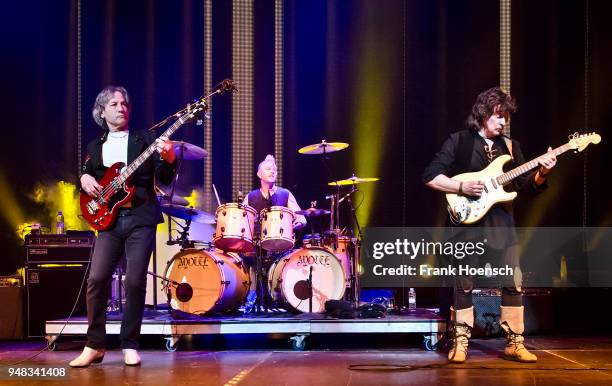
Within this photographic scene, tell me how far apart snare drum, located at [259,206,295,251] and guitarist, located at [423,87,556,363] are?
5.52ft

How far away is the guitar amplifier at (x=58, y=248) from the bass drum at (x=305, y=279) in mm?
1814

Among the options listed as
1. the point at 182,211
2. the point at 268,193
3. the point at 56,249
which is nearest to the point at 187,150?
the point at 182,211

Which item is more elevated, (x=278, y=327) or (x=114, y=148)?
(x=114, y=148)

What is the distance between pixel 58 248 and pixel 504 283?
13.5ft

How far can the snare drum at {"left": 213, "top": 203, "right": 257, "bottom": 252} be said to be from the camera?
19.7 ft

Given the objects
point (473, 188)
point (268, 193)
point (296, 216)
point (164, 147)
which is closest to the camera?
point (164, 147)

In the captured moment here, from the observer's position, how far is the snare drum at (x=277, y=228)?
6078mm

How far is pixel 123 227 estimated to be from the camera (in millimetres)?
4602

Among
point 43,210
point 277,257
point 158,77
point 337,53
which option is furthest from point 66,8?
point 277,257

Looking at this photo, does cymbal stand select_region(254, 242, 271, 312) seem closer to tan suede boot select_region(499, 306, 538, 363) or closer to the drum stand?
the drum stand

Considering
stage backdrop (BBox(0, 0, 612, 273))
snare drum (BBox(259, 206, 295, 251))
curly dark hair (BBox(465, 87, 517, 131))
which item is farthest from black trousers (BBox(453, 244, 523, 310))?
stage backdrop (BBox(0, 0, 612, 273))

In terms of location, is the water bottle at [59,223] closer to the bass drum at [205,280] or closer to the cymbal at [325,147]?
the bass drum at [205,280]

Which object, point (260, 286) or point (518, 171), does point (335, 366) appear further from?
point (518, 171)

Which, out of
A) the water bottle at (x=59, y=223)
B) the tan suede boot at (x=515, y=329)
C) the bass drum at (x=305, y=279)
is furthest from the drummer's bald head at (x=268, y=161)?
the tan suede boot at (x=515, y=329)
